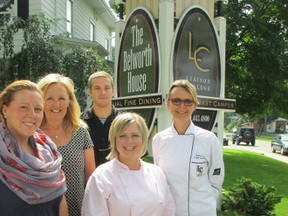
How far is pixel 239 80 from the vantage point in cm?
1348

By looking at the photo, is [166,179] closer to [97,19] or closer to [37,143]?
[37,143]

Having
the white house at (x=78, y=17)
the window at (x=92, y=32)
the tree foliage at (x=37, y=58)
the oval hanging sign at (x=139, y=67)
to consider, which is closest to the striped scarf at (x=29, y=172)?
the oval hanging sign at (x=139, y=67)

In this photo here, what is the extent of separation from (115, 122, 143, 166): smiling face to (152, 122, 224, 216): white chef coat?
0.46 meters

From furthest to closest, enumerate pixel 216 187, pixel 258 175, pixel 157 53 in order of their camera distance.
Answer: pixel 258 175 → pixel 157 53 → pixel 216 187

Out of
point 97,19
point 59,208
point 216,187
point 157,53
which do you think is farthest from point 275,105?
point 59,208

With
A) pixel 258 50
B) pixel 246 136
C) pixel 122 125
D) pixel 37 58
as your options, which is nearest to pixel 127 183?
pixel 122 125

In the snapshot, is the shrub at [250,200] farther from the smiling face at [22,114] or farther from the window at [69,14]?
the window at [69,14]

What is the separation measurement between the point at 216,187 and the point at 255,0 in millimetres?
11342

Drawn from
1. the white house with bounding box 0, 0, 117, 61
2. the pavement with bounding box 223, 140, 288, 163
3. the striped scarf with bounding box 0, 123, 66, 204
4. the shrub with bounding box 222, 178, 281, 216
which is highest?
the white house with bounding box 0, 0, 117, 61

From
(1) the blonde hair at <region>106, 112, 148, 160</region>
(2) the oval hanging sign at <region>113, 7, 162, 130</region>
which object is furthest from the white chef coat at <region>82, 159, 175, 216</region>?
(2) the oval hanging sign at <region>113, 7, 162, 130</region>

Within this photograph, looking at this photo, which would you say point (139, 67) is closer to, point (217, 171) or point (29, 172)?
point (217, 171)

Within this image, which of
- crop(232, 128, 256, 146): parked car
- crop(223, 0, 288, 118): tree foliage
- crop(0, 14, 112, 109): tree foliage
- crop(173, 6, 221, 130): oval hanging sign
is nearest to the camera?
crop(173, 6, 221, 130): oval hanging sign

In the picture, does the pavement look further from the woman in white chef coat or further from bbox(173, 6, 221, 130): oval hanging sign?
the woman in white chef coat

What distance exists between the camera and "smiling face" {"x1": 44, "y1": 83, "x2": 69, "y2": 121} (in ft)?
8.04
